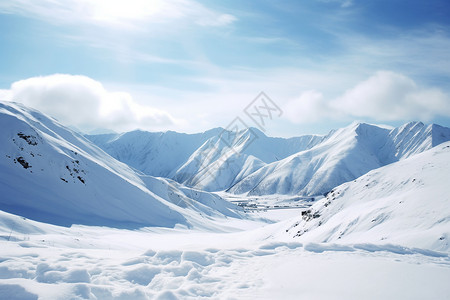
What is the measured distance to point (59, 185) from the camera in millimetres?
63719

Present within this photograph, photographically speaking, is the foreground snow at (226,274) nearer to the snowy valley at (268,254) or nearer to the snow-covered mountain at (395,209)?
the snowy valley at (268,254)

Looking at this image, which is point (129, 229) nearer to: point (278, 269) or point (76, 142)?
point (76, 142)

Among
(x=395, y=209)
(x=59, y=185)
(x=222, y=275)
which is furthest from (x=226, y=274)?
(x=59, y=185)

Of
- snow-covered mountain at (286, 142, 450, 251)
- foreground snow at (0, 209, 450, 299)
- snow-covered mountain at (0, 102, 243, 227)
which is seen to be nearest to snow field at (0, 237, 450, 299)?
foreground snow at (0, 209, 450, 299)

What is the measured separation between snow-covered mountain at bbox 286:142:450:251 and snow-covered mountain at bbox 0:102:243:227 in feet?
144

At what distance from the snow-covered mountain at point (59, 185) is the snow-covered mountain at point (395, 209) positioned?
1725 inches

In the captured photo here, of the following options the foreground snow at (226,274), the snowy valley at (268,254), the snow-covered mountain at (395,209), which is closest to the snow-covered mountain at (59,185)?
the snowy valley at (268,254)

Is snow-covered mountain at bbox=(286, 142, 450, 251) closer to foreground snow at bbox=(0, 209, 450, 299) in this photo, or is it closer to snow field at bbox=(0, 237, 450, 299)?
foreground snow at bbox=(0, 209, 450, 299)

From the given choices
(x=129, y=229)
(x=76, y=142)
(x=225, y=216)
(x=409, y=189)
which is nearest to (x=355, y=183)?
(x=409, y=189)

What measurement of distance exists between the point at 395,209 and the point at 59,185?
2637 inches

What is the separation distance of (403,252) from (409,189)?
70.8ft

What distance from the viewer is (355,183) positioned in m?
40.0

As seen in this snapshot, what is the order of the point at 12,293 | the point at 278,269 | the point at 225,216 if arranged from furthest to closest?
1. the point at 225,216
2. the point at 278,269
3. the point at 12,293

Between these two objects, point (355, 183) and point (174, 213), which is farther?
point (174, 213)
